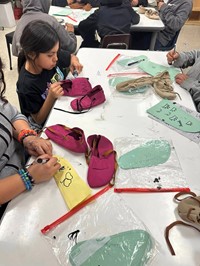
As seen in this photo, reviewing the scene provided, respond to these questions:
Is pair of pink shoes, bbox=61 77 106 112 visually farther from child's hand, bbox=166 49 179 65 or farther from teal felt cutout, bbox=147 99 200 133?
child's hand, bbox=166 49 179 65

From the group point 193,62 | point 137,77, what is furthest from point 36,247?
point 193,62

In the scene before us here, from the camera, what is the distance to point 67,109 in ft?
3.91

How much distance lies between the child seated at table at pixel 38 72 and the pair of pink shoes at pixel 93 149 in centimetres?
31

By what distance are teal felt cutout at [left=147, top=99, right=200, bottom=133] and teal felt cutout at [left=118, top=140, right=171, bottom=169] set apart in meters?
0.14

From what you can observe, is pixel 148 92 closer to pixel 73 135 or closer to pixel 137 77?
pixel 137 77

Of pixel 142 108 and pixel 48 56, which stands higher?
pixel 48 56

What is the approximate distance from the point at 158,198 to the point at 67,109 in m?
0.62

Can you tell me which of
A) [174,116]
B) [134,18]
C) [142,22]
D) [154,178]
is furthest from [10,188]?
[142,22]

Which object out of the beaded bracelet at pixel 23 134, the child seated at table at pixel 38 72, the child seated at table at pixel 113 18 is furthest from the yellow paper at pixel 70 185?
the child seated at table at pixel 113 18

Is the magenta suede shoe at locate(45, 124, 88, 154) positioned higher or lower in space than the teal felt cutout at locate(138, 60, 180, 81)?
higher

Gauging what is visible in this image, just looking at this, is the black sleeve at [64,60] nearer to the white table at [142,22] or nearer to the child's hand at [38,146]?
the child's hand at [38,146]

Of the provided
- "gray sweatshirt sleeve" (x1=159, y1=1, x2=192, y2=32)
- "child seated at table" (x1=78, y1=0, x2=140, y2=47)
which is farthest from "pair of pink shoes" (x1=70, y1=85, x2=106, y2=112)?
"gray sweatshirt sleeve" (x1=159, y1=1, x2=192, y2=32)

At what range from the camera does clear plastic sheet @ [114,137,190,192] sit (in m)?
0.82

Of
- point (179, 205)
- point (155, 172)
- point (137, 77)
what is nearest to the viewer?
point (179, 205)
